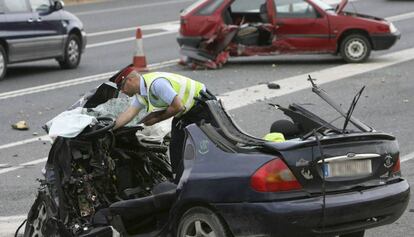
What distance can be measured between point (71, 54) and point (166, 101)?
11621 mm

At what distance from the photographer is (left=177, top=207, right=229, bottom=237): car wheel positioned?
570 cm

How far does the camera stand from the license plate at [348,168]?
5707mm

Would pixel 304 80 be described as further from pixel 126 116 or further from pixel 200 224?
pixel 200 224

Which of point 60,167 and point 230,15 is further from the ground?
point 60,167

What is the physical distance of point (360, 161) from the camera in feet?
19.1

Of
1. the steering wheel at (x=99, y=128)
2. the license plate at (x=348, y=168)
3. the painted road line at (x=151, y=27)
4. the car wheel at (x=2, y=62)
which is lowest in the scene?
the painted road line at (x=151, y=27)

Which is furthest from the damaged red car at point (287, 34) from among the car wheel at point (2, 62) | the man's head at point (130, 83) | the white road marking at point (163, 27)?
the man's head at point (130, 83)

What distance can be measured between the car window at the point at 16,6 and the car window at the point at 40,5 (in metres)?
0.21

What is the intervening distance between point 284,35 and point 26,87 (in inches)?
198

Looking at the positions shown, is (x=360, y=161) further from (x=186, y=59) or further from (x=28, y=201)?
(x=186, y=59)

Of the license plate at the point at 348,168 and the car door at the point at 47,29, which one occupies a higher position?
the license plate at the point at 348,168

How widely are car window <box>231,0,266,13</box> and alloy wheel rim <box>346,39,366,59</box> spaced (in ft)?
6.54

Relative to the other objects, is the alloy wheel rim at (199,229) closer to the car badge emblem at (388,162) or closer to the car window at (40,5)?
the car badge emblem at (388,162)

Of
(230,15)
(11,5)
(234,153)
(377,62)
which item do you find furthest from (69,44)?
(234,153)
